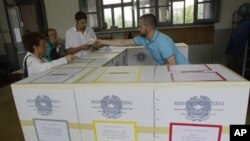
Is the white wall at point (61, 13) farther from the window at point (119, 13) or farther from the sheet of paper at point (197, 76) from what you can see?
the sheet of paper at point (197, 76)

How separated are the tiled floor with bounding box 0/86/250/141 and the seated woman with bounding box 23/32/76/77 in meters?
1.20

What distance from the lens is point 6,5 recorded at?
5441mm

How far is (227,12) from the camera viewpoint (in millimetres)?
4254

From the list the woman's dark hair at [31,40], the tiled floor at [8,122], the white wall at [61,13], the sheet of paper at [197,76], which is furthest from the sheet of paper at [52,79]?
the white wall at [61,13]

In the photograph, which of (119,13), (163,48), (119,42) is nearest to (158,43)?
(163,48)

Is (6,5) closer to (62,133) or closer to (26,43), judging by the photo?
(26,43)

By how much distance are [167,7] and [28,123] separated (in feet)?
13.7

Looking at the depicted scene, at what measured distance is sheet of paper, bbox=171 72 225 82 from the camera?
0.80 meters

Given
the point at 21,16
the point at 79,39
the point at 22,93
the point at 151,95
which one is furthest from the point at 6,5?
the point at 151,95

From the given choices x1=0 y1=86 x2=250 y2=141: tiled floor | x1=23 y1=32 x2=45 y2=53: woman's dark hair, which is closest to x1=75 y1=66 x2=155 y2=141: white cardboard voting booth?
x1=23 y1=32 x2=45 y2=53: woman's dark hair

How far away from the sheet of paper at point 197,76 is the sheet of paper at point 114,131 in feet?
0.97

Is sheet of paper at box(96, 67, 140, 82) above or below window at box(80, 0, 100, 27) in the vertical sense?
below

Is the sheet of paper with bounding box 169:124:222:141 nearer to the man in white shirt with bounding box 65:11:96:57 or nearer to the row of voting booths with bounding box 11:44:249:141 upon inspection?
the row of voting booths with bounding box 11:44:249:141

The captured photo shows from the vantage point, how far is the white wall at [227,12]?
13.7ft
